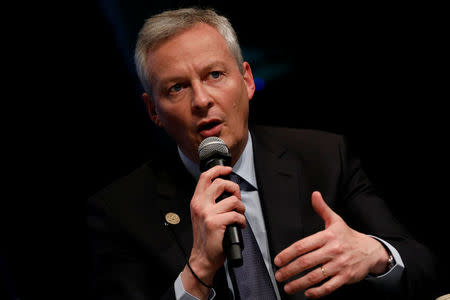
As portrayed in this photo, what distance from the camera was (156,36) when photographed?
5.77 feet

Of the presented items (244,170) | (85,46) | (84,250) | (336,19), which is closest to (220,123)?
(244,170)

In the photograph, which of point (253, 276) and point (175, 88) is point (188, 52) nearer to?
point (175, 88)

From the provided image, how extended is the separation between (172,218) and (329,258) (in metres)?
0.71

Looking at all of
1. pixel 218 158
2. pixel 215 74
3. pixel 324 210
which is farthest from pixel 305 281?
pixel 215 74

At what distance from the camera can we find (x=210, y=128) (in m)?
1.61

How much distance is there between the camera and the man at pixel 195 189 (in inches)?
60.2

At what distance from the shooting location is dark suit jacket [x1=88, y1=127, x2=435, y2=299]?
1622mm

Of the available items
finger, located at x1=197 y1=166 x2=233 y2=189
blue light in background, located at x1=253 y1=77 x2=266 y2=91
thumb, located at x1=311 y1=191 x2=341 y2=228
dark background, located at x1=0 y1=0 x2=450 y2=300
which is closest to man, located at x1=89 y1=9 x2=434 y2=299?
thumb, located at x1=311 y1=191 x2=341 y2=228

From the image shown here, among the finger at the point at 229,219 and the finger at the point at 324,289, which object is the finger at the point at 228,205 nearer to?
the finger at the point at 229,219

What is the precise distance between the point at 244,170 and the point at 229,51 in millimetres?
563

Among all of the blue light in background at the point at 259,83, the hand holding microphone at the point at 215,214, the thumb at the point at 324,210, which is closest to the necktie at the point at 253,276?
the hand holding microphone at the point at 215,214

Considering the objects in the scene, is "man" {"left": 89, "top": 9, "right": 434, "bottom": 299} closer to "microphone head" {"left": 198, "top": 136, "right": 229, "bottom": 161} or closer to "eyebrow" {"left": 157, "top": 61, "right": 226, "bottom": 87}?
"eyebrow" {"left": 157, "top": 61, "right": 226, "bottom": 87}

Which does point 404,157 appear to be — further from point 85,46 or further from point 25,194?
point 25,194

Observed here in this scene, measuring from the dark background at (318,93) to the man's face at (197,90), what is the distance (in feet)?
1.91
